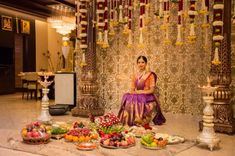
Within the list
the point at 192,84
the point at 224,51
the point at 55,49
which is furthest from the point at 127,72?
the point at 55,49

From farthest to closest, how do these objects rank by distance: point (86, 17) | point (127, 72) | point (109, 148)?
1. point (127, 72)
2. point (86, 17)
3. point (109, 148)

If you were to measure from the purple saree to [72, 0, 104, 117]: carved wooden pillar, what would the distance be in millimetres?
1167

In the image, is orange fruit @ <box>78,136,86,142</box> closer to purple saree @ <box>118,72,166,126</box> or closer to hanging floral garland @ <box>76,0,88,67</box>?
purple saree @ <box>118,72,166,126</box>

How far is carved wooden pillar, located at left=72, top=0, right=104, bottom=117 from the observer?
663 centimetres

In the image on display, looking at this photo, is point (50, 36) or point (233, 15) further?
point (50, 36)

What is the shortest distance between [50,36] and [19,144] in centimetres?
1075

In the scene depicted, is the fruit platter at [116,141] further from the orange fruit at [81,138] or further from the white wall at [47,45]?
the white wall at [47,45]

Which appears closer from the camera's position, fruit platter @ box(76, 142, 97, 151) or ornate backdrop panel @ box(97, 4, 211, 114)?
fruit platter @ box(76, 142, 97, 151)

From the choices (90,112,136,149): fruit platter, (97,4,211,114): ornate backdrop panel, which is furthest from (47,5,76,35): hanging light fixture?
(90,112,136,149): fruit platter

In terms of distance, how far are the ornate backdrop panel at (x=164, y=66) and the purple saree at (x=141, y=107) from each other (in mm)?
1054

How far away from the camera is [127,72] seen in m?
7.14

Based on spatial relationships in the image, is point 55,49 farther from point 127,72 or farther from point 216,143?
point 216,143

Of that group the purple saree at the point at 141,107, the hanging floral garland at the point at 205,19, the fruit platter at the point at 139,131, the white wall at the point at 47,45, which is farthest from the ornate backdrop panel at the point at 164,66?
the white wall at the point at 47,45

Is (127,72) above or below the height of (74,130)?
above
